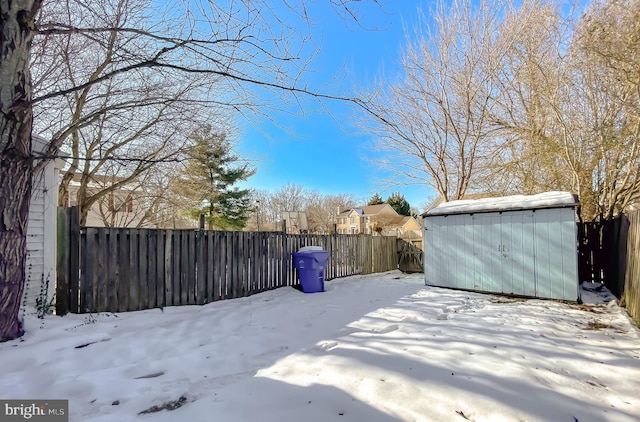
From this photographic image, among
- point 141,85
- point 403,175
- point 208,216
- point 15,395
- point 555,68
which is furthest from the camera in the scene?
point 208,216

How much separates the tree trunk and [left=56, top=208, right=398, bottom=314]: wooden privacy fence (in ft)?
3.28

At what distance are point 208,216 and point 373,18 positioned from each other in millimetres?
17178

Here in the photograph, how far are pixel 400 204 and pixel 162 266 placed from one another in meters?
40.4

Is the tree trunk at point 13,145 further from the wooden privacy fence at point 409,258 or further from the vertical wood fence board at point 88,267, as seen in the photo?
the wooden privacy fence at point 409,258

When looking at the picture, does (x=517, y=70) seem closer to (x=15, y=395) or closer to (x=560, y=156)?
(x=560, y=156)

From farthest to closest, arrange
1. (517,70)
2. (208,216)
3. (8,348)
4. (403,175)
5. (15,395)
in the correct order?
(208,216)
(403,175)
(517,70)
(8,348)
(15,395)

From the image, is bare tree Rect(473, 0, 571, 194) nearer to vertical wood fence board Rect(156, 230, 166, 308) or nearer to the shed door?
the shed door

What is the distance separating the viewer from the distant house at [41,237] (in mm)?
4023

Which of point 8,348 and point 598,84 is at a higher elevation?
point 598,84

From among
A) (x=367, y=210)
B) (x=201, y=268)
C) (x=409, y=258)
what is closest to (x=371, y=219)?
(x=367, y=210)

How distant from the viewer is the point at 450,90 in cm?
988

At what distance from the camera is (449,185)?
420 inches

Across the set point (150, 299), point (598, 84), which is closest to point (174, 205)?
point (150, 299)

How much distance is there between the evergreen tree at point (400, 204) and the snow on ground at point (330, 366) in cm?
3886
